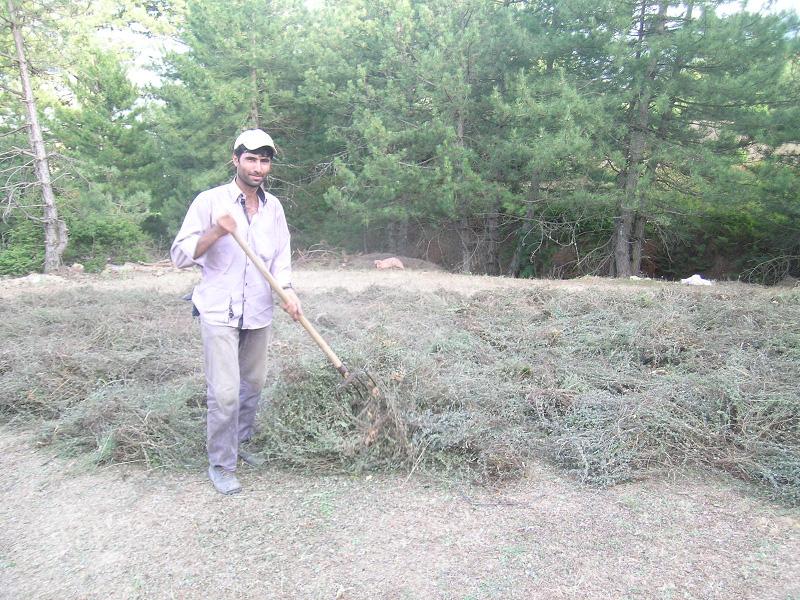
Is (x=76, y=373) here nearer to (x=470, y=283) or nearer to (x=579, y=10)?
(x=470, y=283)

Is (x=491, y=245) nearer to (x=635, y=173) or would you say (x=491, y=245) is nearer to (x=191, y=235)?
(x=635, y=173)

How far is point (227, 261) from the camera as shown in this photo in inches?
111

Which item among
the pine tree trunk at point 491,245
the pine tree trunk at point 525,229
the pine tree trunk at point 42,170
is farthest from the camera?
the pine tree trunk at point 491,245

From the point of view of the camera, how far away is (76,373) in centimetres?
416

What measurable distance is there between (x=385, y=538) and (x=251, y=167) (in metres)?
1.73

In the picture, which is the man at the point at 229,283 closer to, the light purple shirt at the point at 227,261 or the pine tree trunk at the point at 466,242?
the light purple shirt at the point at 227,261

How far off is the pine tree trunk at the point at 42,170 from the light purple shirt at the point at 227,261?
9504 mm

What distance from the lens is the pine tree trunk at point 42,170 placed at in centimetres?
1025

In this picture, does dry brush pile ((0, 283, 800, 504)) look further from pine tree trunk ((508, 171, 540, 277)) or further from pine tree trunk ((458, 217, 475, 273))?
pine tree trunk ((458, 217, 475, 273))

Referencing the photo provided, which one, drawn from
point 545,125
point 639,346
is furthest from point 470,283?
point 639,346

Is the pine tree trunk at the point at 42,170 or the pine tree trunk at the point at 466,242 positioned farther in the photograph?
the pine tree trunk at the point at 466,242

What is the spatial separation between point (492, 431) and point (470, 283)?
553cm

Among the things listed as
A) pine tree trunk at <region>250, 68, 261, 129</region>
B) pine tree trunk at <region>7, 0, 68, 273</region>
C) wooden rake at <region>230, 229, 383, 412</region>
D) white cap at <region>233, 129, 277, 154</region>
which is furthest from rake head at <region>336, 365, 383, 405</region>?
pine tree trunk at <region>250, 68, 261, 129</region>

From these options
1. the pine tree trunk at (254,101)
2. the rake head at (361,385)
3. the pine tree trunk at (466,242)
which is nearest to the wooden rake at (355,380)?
the rake head at (361,385)
